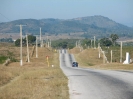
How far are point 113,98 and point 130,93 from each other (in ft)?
6.25

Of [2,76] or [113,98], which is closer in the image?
[113,98]

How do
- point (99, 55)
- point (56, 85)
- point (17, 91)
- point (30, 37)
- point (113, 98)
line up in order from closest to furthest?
point (113, 98) → point (17, 91) → point (56, 85) → point (99, 55) → point (30, 37)

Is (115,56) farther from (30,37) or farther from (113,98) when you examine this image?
(113,98)

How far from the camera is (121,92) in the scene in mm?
16375

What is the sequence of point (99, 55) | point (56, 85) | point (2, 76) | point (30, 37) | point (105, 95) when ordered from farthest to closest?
point (30, 37) < point (99, 55) < point (2, 76) < point (56, 85) < point (105, 95)

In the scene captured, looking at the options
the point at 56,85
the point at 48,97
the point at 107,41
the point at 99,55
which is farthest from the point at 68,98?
the point at 107,41

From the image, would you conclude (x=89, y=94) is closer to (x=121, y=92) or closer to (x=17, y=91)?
(x=121, y=92)

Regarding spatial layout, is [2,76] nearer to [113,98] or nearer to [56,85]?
[56,85]

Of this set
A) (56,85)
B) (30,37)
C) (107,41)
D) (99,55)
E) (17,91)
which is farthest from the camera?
(30,37)

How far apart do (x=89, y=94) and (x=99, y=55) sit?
9340cm

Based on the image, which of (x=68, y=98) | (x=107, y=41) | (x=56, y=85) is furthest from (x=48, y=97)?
(x=107, y=41)

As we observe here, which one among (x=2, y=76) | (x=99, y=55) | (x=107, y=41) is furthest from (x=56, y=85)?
(x=107, y=41)

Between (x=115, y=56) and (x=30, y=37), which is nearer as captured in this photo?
(x=115, y=56)

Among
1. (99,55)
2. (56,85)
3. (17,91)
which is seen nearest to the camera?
(17,91)
